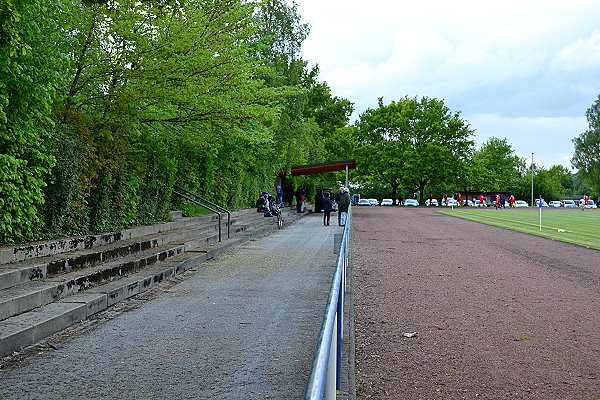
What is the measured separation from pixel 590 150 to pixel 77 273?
329 feet

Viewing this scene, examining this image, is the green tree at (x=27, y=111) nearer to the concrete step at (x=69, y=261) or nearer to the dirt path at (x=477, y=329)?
the concrete step at (x=69, y=261)

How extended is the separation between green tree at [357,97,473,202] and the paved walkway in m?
66.7

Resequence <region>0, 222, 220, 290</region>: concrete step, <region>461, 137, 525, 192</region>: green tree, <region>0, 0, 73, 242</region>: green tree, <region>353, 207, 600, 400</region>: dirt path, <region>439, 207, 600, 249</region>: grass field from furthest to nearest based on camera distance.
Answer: <region>461, 137, 525, 192</region>: green tree → <region>439, 207, 600, 249</region>: grass field → <region>0, 0, 73, 242</region>: green tree → <region>0, 222, 220, 290</region>: concrete step → <region>353, 207, 600, 400</region>: dirt path

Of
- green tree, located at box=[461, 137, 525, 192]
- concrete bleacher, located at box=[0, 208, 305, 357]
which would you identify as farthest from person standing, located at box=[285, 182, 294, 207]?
green tree, located at box=[461, 137, 525, 192]

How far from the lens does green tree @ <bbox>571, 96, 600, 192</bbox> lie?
3676 inches

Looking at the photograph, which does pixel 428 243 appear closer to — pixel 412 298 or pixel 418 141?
pixel 412 298

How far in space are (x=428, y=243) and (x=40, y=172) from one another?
1315cm

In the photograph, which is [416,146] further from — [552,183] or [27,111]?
[27,111]

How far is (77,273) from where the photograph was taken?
858 centimetres

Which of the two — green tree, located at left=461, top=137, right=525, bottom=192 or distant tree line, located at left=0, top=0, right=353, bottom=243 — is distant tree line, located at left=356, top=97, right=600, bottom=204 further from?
distant tree line, located at left=0, top=0, right=353, bottom=243

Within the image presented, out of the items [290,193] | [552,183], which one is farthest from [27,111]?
[552,183]

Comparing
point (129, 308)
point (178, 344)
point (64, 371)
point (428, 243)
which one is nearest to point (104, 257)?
point (129, 308)

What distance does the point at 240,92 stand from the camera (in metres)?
14.0

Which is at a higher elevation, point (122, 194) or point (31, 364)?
point (122, 194)
